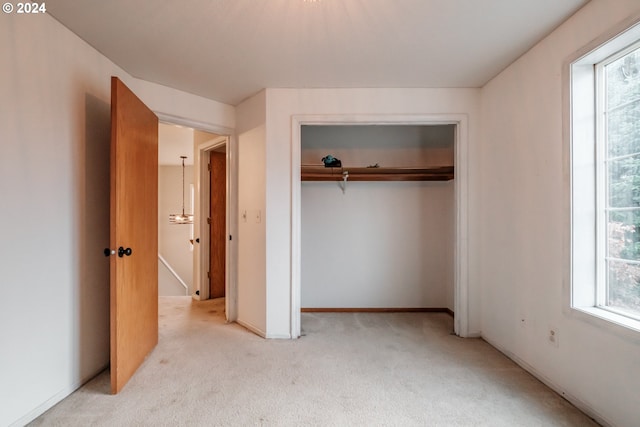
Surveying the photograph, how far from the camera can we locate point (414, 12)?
198cm

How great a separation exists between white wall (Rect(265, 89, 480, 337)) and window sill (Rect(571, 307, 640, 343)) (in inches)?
46.6

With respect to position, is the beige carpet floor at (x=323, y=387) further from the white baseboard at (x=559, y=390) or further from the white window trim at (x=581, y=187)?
the white window trim at (x=581, y=187)

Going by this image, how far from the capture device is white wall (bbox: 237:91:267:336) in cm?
321

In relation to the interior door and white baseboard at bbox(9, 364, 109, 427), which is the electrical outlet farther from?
white baseboard at bbox(9, 364, 109, 427)

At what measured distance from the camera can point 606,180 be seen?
199cm

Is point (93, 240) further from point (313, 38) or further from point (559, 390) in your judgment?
point (559, 390)

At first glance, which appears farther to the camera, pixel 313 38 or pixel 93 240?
pixel 93 240

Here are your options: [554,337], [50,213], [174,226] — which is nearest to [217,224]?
[50,213]

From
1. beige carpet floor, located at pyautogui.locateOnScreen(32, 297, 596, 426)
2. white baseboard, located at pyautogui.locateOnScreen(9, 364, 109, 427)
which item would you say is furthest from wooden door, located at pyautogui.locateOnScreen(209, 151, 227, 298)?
white baseboard, located at pyautogui.locateOnScreen(9, 364, 109, 427)

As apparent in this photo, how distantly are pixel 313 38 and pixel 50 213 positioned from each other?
78.3 inches

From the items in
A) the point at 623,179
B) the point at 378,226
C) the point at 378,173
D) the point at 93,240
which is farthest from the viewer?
the point at 378,226

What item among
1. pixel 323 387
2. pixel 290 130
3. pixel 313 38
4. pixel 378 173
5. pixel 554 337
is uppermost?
→ pixel 313 38

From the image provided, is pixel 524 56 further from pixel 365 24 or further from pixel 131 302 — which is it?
pixel 131 302

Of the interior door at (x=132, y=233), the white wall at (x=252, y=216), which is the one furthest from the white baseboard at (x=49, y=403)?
the white wall at (x=252, y=216)
